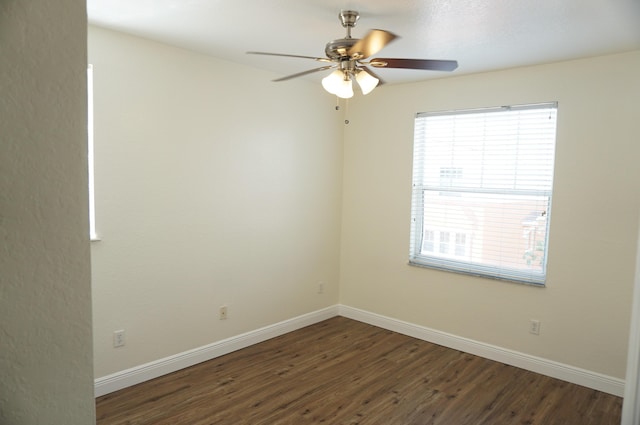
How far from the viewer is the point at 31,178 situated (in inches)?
24.6

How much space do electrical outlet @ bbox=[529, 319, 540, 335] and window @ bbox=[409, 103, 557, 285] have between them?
0.34m

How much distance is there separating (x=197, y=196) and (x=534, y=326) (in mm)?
3000

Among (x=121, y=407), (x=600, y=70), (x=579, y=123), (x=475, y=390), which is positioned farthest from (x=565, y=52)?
(x=121, y=407)

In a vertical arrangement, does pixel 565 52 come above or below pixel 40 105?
above

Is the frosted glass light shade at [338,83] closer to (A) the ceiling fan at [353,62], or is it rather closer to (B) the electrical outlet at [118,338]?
(A) the ceiling fan at [353,62]

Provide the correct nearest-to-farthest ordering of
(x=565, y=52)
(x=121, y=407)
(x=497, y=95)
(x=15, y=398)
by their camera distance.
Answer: (x=15, y=398) → (x=121, y=407) → (x=565, y=52) → (x=497, y=95)

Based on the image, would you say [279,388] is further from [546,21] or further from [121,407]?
[546,21]

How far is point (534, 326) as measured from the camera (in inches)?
135

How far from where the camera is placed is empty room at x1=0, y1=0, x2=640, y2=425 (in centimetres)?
265

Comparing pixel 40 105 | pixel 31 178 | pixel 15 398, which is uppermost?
pixel 40 105

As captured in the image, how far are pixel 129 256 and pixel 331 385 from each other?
5.87 feet

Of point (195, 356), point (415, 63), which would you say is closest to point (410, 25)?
point (415, 63)

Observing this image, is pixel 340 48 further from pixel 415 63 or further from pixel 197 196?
pixel 197 196

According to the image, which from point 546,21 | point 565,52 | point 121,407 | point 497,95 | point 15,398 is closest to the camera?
point 15,398
